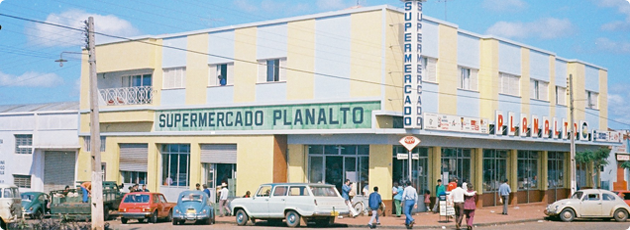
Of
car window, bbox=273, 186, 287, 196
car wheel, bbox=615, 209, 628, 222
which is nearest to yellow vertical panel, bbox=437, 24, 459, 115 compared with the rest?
car wheel, bbox=615, 209, 628, 222

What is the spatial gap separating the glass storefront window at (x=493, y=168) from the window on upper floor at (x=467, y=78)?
3.96 metres

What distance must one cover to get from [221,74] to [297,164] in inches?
250

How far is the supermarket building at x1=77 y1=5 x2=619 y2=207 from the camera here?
3117cm

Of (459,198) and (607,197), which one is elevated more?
(459,198)

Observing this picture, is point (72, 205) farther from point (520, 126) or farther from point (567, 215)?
point (520, 126)

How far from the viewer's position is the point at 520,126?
3781 centimetres

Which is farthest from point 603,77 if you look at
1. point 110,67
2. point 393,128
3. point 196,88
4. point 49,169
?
point 49,169

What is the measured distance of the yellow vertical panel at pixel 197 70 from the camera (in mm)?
36812

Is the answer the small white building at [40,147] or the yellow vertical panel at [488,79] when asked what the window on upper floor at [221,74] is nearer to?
the small white building at [40,147]

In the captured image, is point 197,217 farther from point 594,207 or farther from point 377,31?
point 594,207

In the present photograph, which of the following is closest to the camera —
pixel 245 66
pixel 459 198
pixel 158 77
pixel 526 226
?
pixel 459 198

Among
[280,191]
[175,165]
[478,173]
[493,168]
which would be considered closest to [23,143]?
[175,165]

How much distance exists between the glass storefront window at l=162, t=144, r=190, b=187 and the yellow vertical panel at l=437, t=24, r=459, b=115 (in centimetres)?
Result: 1363

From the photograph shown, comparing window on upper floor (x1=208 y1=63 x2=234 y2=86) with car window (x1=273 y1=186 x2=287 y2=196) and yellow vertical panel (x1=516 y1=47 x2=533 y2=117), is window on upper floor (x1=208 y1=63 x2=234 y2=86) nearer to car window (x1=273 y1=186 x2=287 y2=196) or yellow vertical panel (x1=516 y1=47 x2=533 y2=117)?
car window (x1=273 y1=186 x2=287 y2=196)
